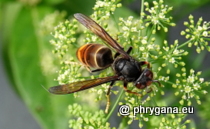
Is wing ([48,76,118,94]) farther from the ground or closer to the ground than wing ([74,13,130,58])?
closer to the ground

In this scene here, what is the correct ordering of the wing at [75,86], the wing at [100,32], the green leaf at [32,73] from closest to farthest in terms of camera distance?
the wing at [75,86] < the wing at [100,32] < the green leaf at [32,73]

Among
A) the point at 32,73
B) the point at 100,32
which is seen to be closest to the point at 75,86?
the point at 100,32

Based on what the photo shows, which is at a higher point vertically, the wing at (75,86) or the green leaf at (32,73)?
the green leaf at (32,73)

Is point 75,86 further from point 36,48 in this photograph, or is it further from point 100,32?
point 36,48

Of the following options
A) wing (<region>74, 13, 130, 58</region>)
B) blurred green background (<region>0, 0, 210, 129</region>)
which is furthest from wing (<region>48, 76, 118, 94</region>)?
blurred green background (<region>0, 0, 210, 129</region>)

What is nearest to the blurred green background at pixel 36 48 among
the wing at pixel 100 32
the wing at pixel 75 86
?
the wing at pixel 100 32

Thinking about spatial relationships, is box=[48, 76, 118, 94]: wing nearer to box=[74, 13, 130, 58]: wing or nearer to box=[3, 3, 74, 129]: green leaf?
box=[74, 13, 130, 58]: wing

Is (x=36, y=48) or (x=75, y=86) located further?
(x=36, y=48)

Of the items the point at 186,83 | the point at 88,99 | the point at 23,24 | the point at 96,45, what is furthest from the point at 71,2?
the point at 186,83

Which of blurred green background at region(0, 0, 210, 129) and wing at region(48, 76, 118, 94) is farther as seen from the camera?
blurred green background at region(0, 0, 210, 129)

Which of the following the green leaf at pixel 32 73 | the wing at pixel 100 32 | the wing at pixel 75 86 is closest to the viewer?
the wing at pixel 75 86

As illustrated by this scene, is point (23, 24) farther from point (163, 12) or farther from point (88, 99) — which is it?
point (163, 12)

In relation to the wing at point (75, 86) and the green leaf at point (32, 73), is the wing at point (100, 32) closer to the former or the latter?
the wing at point (75, 86)

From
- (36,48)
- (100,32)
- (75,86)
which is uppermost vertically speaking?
(36,48)
